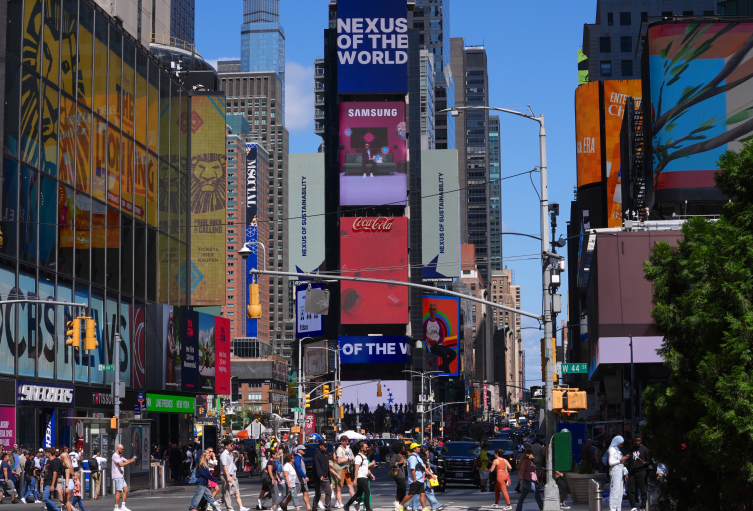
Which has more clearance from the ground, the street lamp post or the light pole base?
the street lamp post

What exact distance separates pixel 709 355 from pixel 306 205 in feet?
463

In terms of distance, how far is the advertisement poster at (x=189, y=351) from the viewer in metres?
54.7

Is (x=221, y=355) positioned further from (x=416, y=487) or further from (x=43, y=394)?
(x=416, y=487)

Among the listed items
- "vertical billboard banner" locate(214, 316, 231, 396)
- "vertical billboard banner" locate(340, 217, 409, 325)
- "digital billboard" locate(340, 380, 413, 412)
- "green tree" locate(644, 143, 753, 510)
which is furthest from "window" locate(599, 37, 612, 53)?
"green tree" locate(644, 143, 753, 510)

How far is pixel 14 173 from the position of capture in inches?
1538

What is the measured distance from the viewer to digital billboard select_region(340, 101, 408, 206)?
436 feet

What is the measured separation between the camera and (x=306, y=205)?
508 ft

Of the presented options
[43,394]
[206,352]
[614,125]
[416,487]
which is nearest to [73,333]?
[43,394]

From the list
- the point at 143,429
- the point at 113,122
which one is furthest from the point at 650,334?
the point at 113,122

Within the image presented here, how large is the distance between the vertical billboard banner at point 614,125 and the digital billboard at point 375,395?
50868mm

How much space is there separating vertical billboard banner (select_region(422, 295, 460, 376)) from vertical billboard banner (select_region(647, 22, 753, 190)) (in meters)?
113

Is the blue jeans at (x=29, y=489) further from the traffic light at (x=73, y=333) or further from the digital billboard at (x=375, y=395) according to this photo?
the digital billboard at (x=375, y=395)

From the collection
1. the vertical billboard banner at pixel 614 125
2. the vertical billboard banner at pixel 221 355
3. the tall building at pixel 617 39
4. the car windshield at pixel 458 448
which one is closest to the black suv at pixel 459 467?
the car windshield at pixel 458 448

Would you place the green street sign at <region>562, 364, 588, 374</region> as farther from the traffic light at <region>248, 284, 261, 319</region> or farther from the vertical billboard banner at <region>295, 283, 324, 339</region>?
the vertical billboard banner at <region>295, 283, 324, 339</region>
